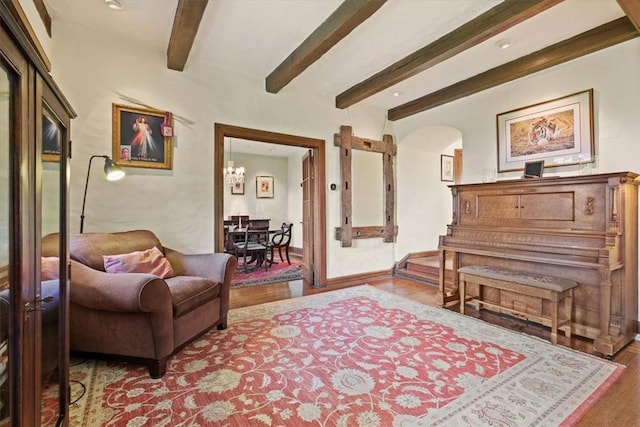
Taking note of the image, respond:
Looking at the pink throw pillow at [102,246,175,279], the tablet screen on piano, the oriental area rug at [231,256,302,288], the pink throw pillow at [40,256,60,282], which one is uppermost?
the tablet screen on piano

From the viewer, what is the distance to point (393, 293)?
3889mm

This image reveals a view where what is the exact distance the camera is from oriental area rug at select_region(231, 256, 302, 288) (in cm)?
448

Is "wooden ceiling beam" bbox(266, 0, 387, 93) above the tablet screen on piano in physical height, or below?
above

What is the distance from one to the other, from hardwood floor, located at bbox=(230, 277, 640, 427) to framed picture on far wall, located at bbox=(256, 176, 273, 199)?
3.93m

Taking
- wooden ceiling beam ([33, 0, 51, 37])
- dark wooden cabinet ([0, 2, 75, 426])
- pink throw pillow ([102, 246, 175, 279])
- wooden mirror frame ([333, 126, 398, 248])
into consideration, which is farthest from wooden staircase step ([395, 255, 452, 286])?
wooden ceiling beam ([33, 0, 51, 37])

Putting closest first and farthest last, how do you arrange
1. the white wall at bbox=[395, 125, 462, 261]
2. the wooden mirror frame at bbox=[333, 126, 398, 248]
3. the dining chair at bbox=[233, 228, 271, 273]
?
the wooden mirror frame at bbox=[333, 126, 398, 248], the white wall at bbox=[395, 125, 462, 261], the dining chair at bbox=[233, 228, 271, 273]

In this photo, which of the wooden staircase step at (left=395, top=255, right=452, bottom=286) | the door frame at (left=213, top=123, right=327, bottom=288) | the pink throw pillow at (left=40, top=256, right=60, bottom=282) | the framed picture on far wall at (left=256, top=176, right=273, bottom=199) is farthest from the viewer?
the framed picture on far wall at (left=256, top=176, right=273, bottom=199)

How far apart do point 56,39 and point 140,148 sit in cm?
112

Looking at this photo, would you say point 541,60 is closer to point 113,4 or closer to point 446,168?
point 446,168

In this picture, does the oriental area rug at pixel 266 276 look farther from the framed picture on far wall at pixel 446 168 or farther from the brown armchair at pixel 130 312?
the framed picture on far wall at pixel 446 168

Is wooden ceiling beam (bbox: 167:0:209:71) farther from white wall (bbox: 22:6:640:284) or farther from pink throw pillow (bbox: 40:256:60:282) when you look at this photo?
pink throw pillow (bbox: 40:256:60:282)

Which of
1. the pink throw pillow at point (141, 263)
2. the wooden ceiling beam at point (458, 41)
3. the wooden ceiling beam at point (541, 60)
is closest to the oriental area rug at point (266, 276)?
the pink throw pillow at point (141, 263)

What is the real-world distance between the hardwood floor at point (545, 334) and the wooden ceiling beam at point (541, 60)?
259cm

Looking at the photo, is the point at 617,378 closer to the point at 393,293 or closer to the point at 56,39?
the point at 393,293
